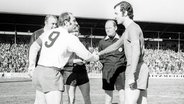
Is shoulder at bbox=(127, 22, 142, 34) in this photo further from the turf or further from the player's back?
the turf

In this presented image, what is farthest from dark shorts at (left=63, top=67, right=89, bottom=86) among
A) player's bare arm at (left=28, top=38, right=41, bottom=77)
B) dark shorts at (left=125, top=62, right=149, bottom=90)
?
dark shorts at (left=125, top=62, right=149, bottom=90)

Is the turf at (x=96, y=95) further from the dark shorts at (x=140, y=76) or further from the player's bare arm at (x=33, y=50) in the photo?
the dark shorts at (x=140, y=76)

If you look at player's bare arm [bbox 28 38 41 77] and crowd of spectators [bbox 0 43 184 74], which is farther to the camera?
crowd of spectators [bbox 0 43 184 74]

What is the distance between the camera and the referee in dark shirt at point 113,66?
883 centimetres

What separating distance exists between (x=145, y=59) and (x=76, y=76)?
34735 millimetres

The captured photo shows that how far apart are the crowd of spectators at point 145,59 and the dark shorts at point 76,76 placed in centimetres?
2795

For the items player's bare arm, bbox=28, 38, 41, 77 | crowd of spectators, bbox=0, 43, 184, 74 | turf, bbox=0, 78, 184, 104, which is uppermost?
player's bare arm, bbox=28, 38, 41, 77

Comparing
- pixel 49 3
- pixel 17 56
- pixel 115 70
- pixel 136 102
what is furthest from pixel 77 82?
pixel 49 3

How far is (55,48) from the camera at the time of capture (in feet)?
18.2

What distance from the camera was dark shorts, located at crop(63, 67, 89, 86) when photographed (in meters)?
8.70

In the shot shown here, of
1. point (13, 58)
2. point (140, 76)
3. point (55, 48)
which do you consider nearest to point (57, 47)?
point (55, 48)

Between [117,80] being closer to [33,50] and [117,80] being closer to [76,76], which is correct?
[76,76]

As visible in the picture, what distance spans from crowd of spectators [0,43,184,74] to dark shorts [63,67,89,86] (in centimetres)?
2795

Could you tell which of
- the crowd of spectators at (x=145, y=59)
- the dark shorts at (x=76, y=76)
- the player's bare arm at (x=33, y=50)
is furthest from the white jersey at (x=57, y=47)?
the crowd of spectators at (x=145, y=59)
